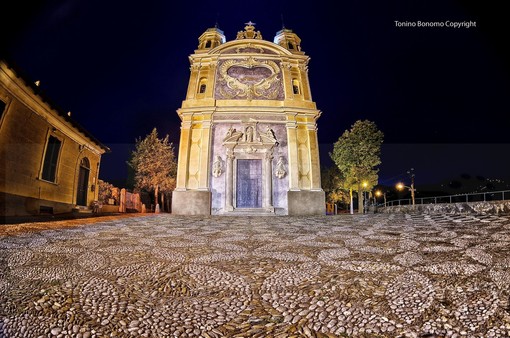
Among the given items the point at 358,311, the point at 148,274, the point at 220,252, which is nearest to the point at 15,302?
the point at 148,274

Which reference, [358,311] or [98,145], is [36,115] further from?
[358,311]

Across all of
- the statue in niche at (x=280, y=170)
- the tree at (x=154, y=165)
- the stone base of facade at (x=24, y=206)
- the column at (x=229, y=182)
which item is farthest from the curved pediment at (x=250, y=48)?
the tree at (x=154, y=165)

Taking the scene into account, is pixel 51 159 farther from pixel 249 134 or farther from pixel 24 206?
pixel 249 134

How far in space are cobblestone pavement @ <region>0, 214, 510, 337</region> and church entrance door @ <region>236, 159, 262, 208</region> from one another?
11390 millimetres

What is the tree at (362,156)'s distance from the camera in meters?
23.6

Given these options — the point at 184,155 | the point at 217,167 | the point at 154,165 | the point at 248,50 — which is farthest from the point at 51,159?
the point at 154,165

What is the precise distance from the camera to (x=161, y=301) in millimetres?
1777

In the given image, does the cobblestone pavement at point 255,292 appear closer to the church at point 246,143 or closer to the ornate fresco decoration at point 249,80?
the church at point 246,143

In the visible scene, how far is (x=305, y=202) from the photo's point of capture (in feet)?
46.3

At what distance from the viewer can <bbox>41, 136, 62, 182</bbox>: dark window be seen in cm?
1119

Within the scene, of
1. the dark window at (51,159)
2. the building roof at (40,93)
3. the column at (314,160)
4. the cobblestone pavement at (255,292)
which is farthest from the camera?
the column at (314,160)

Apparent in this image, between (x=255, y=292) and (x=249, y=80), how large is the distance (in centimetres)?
1627

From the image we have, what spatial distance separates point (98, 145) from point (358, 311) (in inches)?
729

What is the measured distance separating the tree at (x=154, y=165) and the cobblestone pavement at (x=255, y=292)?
87.7ft
